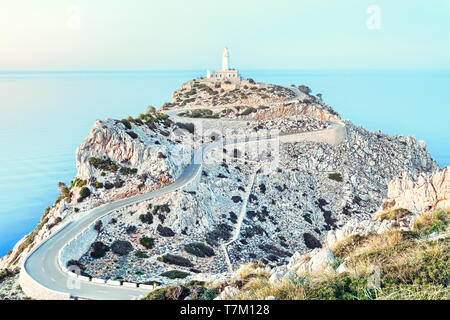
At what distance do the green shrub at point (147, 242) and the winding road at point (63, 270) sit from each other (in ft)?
13.8

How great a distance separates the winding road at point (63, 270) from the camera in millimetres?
21578

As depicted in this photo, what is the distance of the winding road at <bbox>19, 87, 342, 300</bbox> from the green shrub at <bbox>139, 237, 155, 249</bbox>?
4.21 m

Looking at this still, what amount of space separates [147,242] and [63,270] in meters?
7.43

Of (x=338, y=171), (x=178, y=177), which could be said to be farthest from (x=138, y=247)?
(x=338, y=171)

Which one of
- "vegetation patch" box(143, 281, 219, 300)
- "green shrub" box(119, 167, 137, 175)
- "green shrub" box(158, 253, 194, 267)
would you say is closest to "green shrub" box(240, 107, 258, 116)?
"green shrub" box(119, 167, 137, 175)

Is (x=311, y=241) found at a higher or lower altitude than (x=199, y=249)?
lower

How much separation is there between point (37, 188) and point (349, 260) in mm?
66879

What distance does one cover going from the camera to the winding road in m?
21.6

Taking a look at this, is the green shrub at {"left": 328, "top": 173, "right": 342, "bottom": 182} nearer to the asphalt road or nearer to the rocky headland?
the rocky headland

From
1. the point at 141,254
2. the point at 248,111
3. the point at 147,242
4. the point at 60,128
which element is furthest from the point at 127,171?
the point at 60,128

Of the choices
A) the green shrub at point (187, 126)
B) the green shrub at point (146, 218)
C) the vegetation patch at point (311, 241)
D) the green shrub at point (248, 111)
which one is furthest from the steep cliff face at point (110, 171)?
the green shrub at point (248, 111)

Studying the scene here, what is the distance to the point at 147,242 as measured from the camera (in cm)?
3130

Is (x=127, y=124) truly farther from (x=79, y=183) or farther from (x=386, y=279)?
(x=386, y=279)
